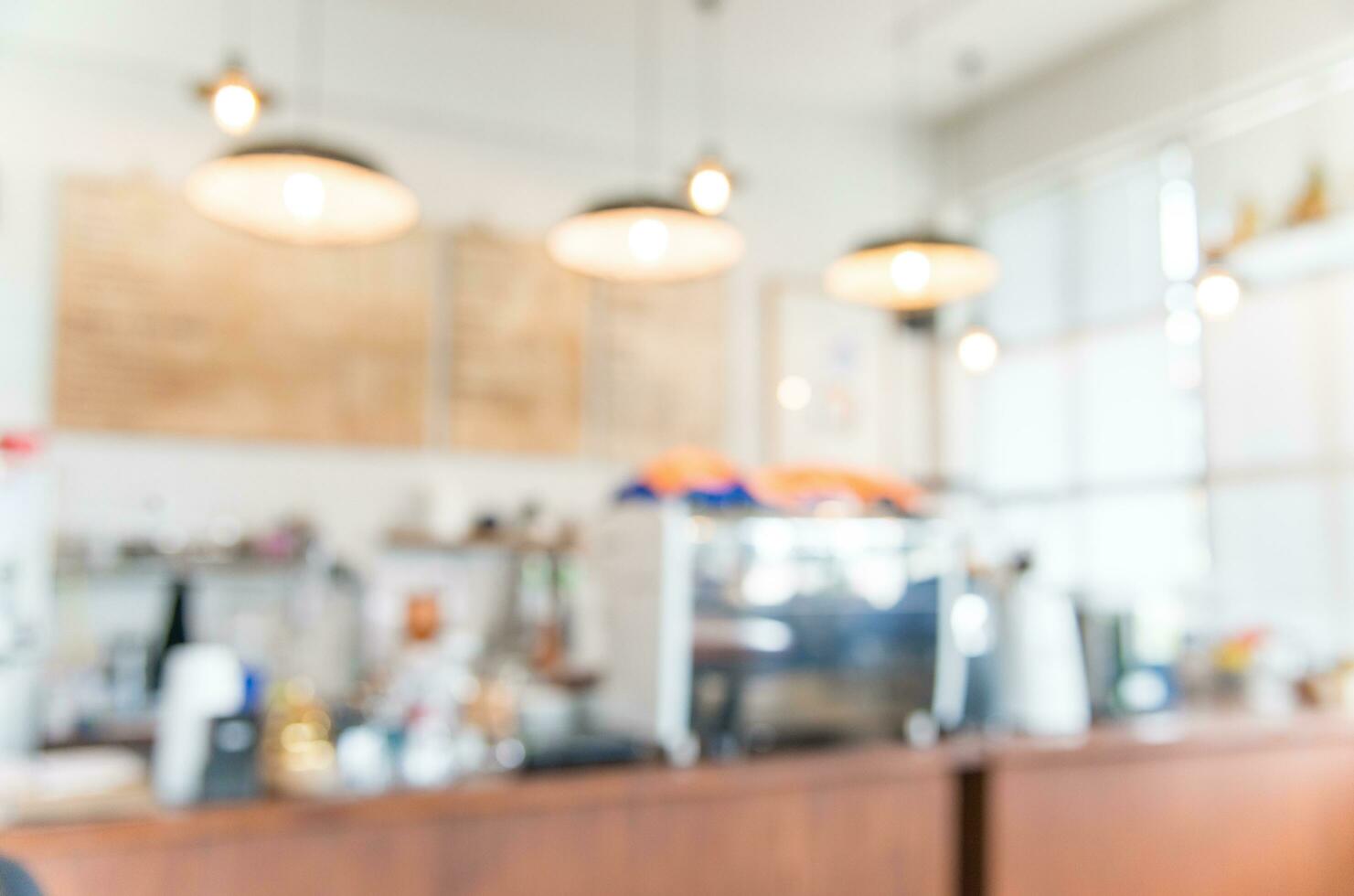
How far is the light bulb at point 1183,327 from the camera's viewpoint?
15.8 feet

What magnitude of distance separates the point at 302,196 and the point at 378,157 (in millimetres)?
2353

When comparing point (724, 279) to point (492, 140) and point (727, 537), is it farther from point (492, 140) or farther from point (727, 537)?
point (727, 537)

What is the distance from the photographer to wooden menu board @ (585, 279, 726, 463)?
205 inches

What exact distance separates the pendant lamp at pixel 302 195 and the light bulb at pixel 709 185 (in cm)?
112

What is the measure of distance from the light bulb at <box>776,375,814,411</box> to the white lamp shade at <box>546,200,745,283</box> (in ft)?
8.67

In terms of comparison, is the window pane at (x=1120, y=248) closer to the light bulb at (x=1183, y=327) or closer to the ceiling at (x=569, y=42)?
the light bulb at (x=1183, y=327)

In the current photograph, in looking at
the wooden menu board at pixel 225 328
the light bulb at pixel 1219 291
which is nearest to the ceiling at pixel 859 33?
the wooden menu board at pixel 225 328

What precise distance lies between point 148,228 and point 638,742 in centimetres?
326

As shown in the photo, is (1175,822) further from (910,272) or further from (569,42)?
(569,42)

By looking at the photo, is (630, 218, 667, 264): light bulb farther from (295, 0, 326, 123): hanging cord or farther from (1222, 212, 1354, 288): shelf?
(1222, 212, 1354, 288): shelf

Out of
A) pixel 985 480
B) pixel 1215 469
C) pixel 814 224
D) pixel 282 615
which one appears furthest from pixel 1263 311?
pixel 282 615

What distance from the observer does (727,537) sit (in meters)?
2.38

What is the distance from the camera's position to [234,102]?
3.01 m

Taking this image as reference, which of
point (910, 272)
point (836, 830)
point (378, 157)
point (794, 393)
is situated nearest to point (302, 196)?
point (910, 272)
